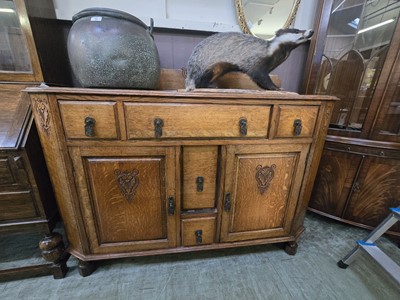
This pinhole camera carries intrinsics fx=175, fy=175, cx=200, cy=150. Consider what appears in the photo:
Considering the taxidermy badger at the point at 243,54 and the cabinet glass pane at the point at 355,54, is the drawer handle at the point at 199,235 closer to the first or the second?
the taxidermy badger at the point at 243,54

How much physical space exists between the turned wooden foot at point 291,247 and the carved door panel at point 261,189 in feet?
0.34

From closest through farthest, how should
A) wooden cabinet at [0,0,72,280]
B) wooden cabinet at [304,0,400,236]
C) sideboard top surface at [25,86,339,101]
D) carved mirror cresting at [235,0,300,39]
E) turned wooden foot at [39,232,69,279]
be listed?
1. sideboard top surface at [25,86,339,101]
2. wooden cabinet at [0,0,72,280]
3. turned wooden foot at [39,232,69,279]
4. wooden cabinet at [304,0,400,236]
5. carved mirror cresting at [235,0,300,39]

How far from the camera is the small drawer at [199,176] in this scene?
2.80 feet

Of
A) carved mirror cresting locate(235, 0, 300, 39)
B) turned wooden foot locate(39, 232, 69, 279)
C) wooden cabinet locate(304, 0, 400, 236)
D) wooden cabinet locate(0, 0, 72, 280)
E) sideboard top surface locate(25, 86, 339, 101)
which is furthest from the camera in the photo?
carved mirror cresting locate(235, 0, 300, 39)

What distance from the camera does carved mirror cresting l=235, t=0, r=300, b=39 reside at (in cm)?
117

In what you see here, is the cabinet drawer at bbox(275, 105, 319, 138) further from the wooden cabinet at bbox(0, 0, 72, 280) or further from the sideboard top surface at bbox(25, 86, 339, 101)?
the wooden cabinet at bbox(0, 0, 72, 280)

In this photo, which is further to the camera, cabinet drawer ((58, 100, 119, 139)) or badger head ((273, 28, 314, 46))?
badger head ((273, 28, 314, 46))

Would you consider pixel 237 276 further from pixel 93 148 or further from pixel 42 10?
pixel 42 10

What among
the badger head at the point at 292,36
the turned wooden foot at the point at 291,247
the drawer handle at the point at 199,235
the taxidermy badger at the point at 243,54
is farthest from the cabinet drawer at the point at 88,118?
the turned wooden foot at the point at 291,247

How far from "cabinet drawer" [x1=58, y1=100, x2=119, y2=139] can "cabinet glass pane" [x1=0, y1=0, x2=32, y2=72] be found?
427mm

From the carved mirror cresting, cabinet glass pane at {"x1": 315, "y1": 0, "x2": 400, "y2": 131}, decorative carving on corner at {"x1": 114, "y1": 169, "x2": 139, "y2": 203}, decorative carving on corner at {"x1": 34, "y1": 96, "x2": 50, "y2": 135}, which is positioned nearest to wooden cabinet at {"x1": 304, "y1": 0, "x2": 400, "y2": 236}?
cabinet glass pane at {"x1": 315, "y1": 0, "x2": 400, "y2": 131}

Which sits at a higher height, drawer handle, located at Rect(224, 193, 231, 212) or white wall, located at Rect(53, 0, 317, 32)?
white wall, located at Rect(53, 0, 317, 32)

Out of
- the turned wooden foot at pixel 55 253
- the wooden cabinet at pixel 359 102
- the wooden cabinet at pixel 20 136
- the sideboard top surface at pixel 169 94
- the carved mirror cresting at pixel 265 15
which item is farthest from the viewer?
the carved mirror cresting at pixel 265 15

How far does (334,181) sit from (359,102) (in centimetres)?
56
